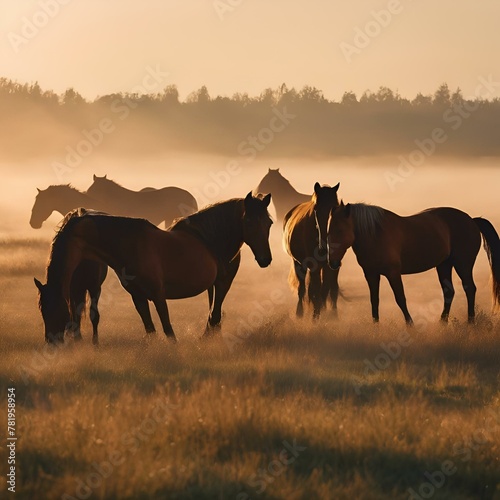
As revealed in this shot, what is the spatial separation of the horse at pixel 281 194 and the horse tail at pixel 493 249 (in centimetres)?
1241

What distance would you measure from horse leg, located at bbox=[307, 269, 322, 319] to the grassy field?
2.03 feet

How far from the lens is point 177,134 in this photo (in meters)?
120

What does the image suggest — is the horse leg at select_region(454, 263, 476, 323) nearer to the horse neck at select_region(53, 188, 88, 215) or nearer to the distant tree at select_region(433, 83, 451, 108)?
the horse neck at select_region(53, 188, 88, 215)

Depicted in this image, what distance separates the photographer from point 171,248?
10664 mm

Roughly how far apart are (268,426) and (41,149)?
107 m

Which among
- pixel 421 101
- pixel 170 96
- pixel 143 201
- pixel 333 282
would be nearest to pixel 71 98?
pixel 170 96

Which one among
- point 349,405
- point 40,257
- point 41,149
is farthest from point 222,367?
point 41,149

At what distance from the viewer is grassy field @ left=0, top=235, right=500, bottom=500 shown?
19.5 feet

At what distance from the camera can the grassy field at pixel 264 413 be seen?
5945 mm

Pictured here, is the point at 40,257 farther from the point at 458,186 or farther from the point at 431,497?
the point at 458,186

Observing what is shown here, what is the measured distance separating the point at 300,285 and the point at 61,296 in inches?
230

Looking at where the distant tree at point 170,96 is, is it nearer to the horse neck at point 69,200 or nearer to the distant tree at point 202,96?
the distant tree at point 202,96

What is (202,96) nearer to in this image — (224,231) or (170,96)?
(170,96)

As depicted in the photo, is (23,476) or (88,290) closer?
(23,476)
